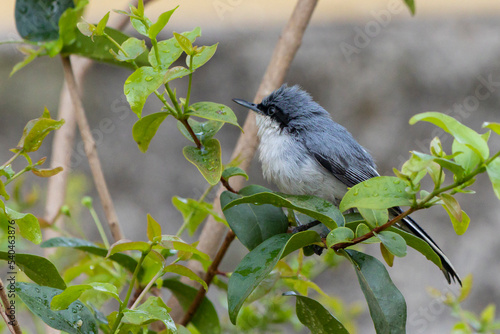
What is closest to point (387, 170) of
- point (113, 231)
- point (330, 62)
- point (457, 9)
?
point (330, 62)

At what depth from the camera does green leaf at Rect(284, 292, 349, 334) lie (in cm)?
116

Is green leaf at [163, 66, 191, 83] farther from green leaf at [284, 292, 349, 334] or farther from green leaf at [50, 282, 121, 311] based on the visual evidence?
green leaf at [284, 292, 349, 334]

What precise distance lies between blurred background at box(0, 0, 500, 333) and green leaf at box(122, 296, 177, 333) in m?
3.24

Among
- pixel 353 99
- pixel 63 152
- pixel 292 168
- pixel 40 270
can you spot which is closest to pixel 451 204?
pixel 40 270

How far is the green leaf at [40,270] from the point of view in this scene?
3.73 feet

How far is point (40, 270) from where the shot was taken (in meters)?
1.15

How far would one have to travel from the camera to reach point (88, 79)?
429cm

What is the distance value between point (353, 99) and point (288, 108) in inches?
95.8

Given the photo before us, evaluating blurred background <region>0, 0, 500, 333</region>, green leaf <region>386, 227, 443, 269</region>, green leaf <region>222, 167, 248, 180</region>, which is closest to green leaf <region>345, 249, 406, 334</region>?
green leaf <region>386, 227, 443, 269</region>

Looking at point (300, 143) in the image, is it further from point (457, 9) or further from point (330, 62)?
point (457, 9)

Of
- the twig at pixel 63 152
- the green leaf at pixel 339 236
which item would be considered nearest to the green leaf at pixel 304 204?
the green leaf at pixel 339 236

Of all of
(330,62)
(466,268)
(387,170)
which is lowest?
(466,268)

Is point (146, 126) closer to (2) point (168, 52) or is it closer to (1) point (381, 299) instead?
(2) point (168, 52)

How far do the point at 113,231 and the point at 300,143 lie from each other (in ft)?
2.46
